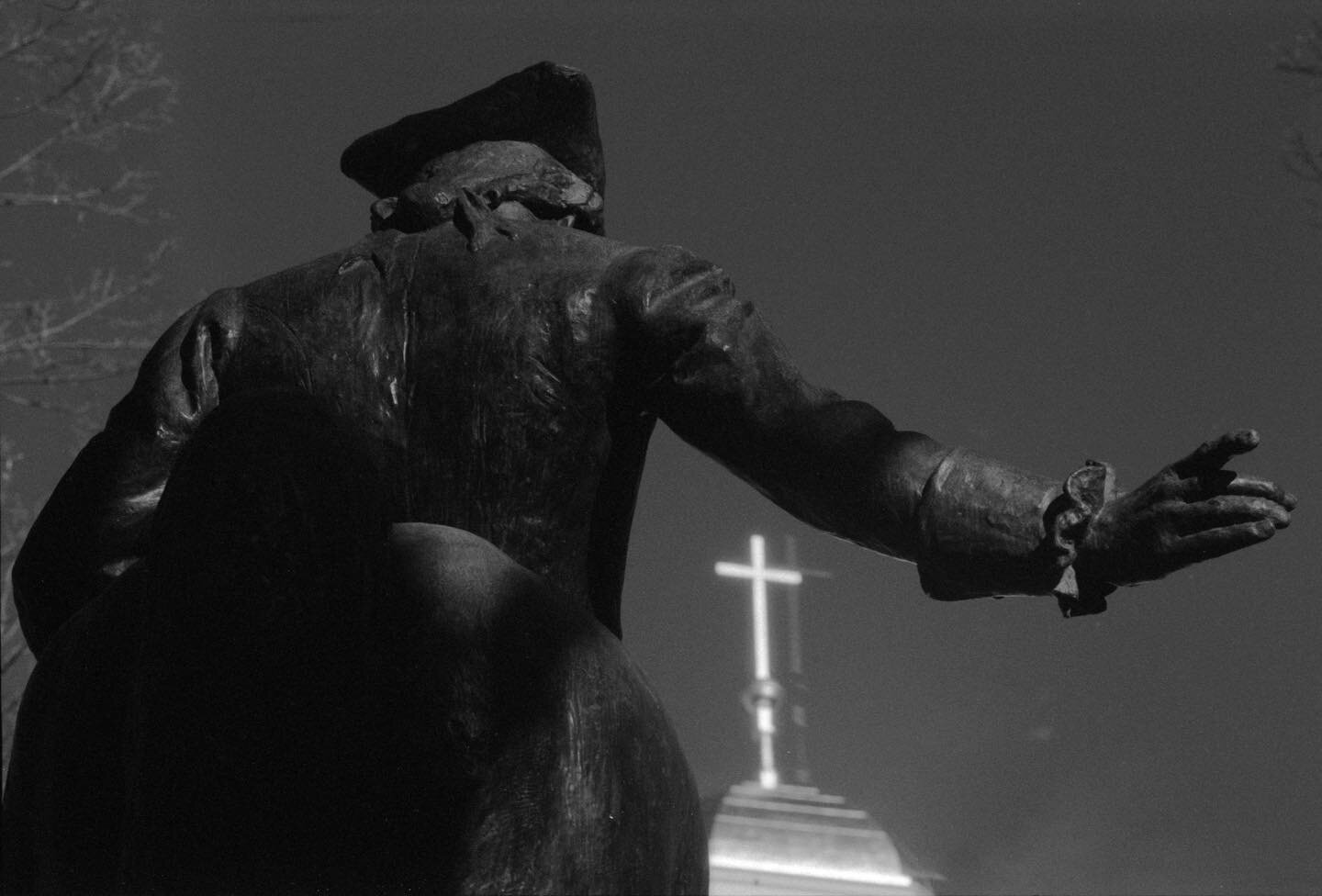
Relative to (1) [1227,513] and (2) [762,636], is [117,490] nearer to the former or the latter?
(1) [1227,513]

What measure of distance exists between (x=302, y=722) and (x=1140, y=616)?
15.9m

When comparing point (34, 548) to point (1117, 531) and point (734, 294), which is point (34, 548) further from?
point (1117, 531)

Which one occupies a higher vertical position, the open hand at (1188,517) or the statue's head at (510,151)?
the statue's head at (510,151)

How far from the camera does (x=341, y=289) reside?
8.50ft

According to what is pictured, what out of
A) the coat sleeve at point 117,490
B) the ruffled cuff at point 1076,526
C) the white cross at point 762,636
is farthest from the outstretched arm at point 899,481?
the white cross at point 762,636

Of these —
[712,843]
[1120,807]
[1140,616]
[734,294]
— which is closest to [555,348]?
[734,294]

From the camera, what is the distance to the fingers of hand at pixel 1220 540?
203 centimetres

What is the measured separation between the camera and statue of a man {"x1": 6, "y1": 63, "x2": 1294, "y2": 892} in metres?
1.91

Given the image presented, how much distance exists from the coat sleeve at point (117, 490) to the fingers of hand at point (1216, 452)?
124 cm

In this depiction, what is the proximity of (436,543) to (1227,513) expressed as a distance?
2.83ft

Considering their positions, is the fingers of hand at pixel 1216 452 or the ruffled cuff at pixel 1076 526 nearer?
the fingers of hand at pixel 1216 452

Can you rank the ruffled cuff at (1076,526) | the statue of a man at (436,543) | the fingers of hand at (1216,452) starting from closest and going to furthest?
the statue of a man at (436,543), the fingers of hand at (1216,452), the ruffled cuff at (1076,526)

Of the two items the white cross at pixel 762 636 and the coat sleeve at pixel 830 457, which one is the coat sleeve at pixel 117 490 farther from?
the white cross at pixel 762 636

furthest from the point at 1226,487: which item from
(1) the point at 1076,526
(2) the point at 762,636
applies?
(2) the point at 762,636
